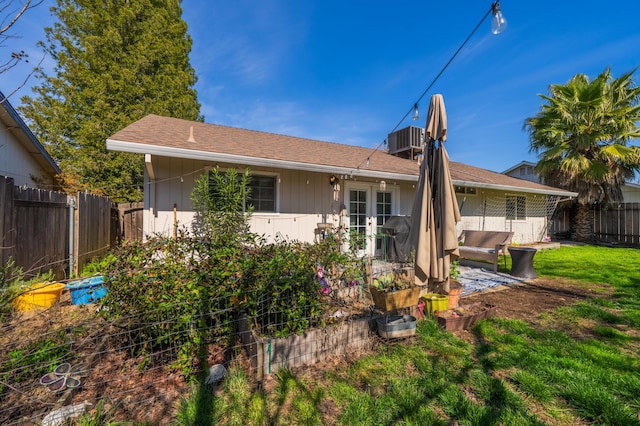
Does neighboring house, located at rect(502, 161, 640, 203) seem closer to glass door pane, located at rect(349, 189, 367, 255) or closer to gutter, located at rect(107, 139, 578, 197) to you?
glass door pane, located at rect(349, 189, 367, 255)

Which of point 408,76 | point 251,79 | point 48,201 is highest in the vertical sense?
point 251,79

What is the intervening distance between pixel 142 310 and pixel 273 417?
135 centimetres

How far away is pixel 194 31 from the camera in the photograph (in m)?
17.9

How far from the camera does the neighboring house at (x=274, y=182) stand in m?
5.47

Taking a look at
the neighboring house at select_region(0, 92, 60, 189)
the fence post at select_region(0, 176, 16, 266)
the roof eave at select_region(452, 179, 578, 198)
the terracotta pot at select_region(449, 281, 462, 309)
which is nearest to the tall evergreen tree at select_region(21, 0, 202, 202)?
the neighboring house at select_region(0, 92, 60, 189)

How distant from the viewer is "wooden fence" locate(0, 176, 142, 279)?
13.1 ft

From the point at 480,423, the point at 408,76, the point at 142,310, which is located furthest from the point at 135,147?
the point at 408,76

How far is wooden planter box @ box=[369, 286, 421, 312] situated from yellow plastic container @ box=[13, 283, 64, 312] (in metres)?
4.18

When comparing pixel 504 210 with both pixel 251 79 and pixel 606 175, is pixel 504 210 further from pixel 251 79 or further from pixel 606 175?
pixel 251 79

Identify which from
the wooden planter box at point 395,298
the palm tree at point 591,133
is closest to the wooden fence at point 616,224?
the palm tree at point 591,133

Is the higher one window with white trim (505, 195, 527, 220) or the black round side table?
window with white trim (505, 195, 527, 220)

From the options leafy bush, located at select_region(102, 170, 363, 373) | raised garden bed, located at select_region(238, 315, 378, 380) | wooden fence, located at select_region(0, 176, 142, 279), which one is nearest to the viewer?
leafy bush, located at select_region(102, 170, 363, 373)

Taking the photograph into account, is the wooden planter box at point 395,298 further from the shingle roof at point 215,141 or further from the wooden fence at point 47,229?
the shingle roof at point 215,141

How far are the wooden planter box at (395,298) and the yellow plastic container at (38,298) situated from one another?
418 centimetres
